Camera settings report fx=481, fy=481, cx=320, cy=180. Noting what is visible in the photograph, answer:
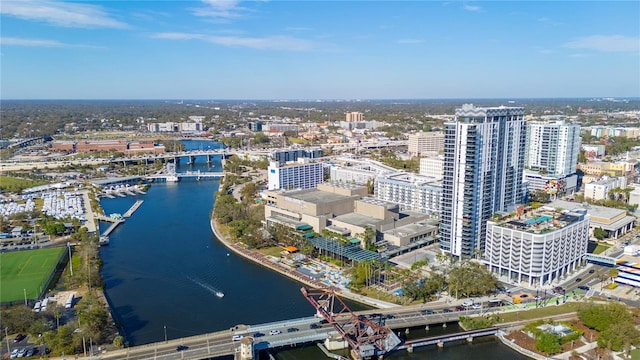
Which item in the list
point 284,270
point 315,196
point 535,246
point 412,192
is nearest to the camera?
point 535,246

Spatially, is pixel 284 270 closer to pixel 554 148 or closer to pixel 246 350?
pixel 246 350

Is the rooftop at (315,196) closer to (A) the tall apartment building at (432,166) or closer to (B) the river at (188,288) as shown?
(B) the river at (188,288)

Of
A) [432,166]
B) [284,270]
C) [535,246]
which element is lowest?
[284,270]

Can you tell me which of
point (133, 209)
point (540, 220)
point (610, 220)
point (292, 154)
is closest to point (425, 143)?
point (292, 154)

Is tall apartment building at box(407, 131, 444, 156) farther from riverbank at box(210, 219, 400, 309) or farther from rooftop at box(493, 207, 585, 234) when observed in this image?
rooftop at box(493, 207, 585, 234)

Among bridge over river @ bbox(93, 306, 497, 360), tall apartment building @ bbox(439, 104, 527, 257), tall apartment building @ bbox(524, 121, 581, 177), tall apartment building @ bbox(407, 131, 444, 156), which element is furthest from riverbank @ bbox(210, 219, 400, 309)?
tall apartment building @ bbox(407, 131, 444, 156)

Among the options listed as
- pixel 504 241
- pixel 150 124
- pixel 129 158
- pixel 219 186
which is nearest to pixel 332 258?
pixel 504 241
